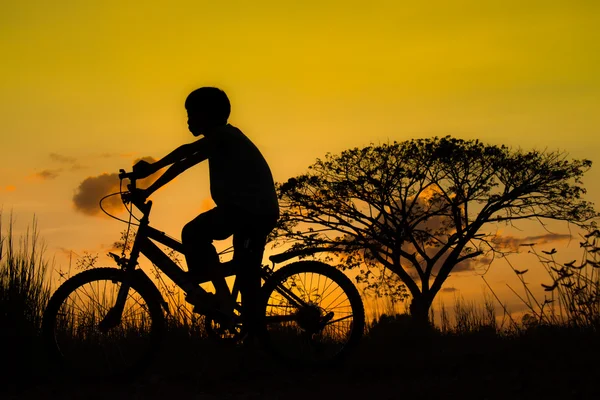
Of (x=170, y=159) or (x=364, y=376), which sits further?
(x=364, y=376)

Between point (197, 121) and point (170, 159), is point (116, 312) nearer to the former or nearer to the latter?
point (170, 159)

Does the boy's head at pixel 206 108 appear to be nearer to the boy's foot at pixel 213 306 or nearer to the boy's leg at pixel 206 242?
the boy's leg at pixel 206 242

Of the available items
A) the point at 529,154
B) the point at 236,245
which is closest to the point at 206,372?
the point at 236,245

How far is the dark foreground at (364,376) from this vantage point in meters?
5.01

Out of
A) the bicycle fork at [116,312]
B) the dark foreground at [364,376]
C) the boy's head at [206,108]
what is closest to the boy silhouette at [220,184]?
the boy's head at [206,108]

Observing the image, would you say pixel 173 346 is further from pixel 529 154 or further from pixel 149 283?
pixel 529 154

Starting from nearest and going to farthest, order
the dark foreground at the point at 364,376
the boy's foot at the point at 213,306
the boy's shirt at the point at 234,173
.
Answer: the dark foreground at the point at 364,376, the boy's shirt at the point at 234,173, the boy's foot at the point at 213,306

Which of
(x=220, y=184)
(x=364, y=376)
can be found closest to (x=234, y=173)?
(x=220, y=184)

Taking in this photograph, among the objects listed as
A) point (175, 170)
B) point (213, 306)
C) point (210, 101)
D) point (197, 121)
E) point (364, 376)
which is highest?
point (210, 101)

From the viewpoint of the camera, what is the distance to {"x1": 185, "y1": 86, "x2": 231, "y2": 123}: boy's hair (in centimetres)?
564

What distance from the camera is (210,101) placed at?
564 cm

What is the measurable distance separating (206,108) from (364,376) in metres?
2.54

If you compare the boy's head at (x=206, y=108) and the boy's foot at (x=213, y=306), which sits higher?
the boy's head at (x=206, y=108)

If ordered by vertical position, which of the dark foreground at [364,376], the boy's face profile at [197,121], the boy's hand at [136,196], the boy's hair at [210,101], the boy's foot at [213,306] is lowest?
the dark foreground at [364,376]
